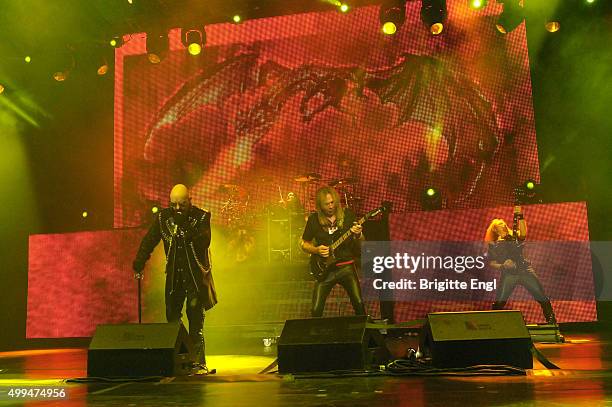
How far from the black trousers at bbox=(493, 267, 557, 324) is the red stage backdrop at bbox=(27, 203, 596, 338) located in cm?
92

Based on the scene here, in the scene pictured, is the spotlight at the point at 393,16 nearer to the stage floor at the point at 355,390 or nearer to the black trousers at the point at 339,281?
the black trousers at the point at 339,281

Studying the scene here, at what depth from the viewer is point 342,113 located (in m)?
10.4

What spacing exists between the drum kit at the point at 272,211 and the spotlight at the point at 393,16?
2394mm

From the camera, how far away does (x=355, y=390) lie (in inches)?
142

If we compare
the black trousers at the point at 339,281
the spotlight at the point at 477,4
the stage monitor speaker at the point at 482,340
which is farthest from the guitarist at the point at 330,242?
the spotlight at the point at 477,4

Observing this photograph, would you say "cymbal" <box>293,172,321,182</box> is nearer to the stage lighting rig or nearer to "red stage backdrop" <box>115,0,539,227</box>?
"red stage backdrop" <box>115,0,539,227</box>

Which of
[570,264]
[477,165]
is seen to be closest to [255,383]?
[570,264]

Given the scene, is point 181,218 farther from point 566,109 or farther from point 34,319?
point 566,109

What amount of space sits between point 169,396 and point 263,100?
765cm

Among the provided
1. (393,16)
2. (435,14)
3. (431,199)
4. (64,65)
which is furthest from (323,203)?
(64,65)

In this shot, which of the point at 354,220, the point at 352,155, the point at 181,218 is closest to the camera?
the point at 181,218

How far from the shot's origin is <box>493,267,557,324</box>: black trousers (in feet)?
25.6

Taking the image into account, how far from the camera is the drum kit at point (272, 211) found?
10.1 metres

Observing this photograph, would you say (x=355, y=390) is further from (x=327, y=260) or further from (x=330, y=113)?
(x=330, y=113)
